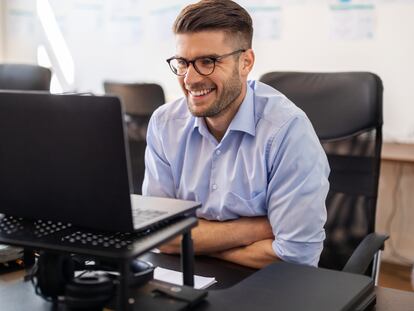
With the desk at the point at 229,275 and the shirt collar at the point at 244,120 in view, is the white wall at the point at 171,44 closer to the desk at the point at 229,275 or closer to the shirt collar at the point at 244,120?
the shirt collar at the point at 244,120

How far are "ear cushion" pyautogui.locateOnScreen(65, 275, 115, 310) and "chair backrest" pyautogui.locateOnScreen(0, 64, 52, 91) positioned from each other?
2.10m

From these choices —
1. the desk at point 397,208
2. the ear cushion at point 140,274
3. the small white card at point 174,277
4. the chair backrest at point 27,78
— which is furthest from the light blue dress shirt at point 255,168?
the desk at point 397,208

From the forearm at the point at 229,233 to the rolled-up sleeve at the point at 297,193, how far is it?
0.04m

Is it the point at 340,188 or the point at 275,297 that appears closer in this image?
the point at 275,297

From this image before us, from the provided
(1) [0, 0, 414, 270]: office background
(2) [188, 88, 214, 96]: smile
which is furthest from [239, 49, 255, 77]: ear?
(1) [0, 0, 414, 270]: office background

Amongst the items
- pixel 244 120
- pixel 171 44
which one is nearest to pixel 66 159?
pixel 244 120

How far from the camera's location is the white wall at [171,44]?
2.66 meters

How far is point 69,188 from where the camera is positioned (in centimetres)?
84

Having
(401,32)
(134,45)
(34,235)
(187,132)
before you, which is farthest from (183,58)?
(134,45)

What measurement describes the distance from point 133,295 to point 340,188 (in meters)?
1.15

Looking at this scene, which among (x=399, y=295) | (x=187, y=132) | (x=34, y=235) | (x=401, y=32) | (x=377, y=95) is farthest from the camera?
(x=401, y=32)

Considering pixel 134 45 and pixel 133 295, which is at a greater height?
pixel 134 45

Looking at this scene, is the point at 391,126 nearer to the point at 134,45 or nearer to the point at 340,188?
the point at 340,188

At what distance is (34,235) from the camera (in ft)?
2.85
